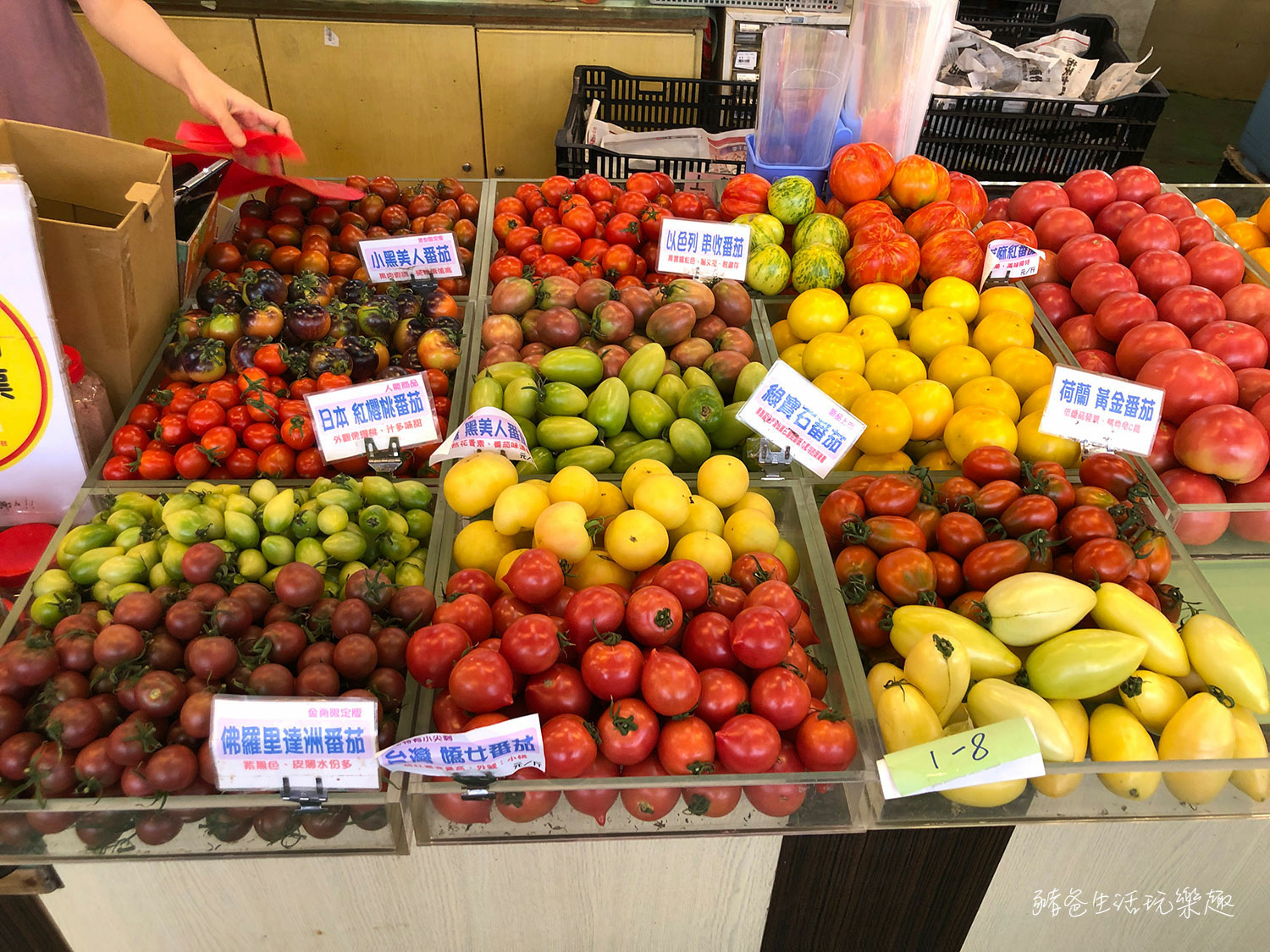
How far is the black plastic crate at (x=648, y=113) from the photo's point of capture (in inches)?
121

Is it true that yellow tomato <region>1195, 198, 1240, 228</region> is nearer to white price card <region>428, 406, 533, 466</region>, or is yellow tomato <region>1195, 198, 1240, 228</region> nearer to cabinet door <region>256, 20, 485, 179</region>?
white price card <region>428, 406, 533, 466</region>

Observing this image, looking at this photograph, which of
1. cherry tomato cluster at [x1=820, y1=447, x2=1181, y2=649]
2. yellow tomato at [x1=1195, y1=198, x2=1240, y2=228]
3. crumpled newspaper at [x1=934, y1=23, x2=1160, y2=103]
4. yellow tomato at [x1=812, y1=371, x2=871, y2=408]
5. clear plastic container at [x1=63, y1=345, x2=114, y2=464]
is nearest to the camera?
cherry tomato cluster at [x1=820, y1=447, x2=1181, y2=649]

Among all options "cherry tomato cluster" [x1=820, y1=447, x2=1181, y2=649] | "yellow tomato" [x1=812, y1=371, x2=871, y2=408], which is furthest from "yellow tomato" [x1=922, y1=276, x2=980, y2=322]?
"cherry tomato cluster" [x1=820, y1=447, x2=1181, y2=649]

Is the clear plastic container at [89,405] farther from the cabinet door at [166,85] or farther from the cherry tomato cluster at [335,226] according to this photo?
the cabinet door at [166,85]

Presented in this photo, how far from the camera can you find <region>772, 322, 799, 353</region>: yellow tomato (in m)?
2.22

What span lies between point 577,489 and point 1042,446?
3.34ft

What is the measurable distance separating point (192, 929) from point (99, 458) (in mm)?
984

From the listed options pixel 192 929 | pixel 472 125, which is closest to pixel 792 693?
pixel 192 929

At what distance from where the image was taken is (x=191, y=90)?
2312 millimetres

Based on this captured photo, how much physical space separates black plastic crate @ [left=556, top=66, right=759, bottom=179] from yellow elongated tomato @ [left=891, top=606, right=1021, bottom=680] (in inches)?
82.0

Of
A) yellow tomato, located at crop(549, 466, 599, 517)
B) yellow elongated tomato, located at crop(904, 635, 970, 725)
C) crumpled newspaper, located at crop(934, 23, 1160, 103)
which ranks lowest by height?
yellow elongated tomato, located at crop(904, 635, 970, 725)

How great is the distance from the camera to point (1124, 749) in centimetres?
129

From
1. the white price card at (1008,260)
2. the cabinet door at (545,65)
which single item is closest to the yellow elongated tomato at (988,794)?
the white price card at (1008,260)

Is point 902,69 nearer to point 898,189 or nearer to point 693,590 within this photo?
point 898,189
